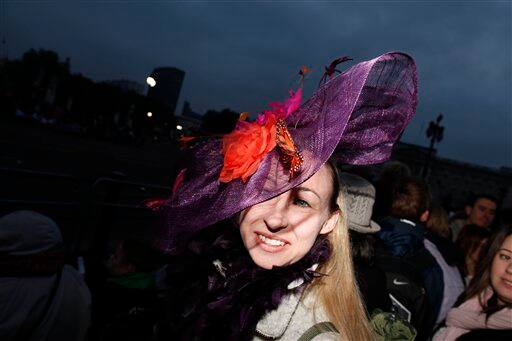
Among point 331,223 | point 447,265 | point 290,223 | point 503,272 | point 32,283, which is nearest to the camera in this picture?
point 290,223

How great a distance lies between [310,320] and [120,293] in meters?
1.95

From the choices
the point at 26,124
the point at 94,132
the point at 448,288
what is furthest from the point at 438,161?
the point at 448,288

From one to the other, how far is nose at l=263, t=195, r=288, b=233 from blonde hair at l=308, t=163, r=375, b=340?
0.86 ft

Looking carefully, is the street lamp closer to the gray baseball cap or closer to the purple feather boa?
the purple feather boa

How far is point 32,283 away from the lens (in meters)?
2.07

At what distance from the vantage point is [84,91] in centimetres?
5166

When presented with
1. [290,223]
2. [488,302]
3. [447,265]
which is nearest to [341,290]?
[290,223]

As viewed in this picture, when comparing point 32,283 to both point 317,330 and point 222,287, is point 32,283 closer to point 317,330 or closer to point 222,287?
point 222,287

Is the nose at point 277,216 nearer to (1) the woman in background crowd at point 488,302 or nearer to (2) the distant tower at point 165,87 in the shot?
(2) the distant tower at point 165,87

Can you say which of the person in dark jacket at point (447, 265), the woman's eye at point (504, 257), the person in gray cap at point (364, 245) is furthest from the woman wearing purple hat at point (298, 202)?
the person in dark jacket at point (447, 265)

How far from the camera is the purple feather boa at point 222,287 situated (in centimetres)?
148

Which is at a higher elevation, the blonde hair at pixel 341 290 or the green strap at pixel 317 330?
the blonde hair at pixel 341 290

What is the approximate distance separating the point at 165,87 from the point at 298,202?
78 centimetres

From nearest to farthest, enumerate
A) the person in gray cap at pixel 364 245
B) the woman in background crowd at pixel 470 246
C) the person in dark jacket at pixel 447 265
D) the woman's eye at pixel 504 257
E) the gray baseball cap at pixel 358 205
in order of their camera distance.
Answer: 1. the person in gray cap at pixel 364 245
2. the gray baseball cap at pixel 358 205
3. the woman's eye at pixel 504 257
4. the person in dark jacket at pixel 447 265
5. the woman in background crowd at pixel 470 246
